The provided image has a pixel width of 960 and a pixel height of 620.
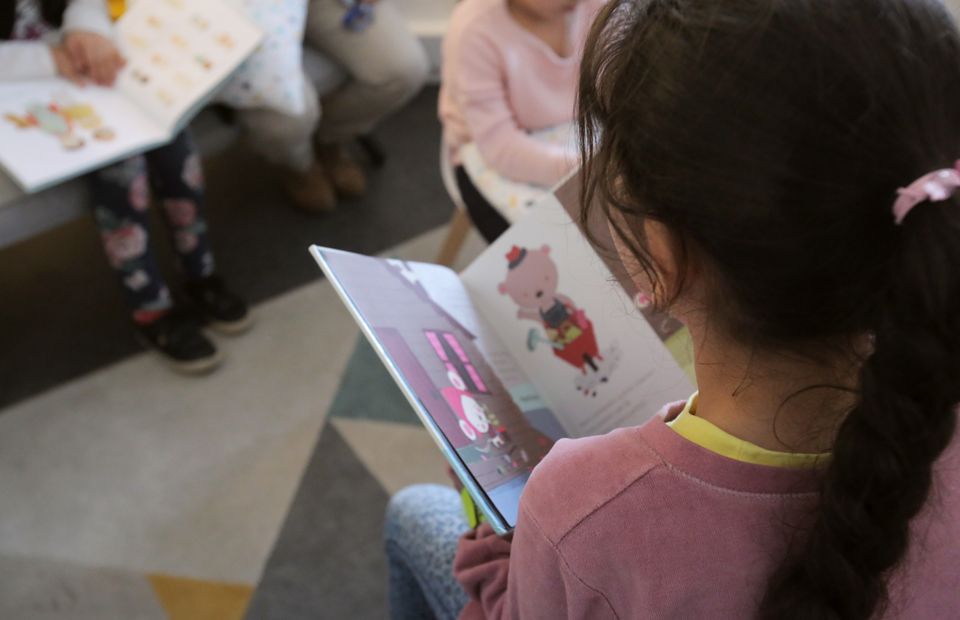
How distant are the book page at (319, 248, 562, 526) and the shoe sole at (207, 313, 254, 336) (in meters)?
0.83

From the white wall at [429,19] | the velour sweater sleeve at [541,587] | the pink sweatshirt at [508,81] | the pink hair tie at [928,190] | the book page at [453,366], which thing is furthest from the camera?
the white wall at [429,19]

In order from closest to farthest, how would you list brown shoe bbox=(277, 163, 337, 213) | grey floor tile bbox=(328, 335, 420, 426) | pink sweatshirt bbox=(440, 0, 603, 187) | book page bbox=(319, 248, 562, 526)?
book page bbox=(319, 248, 562, 526), pink sweatshirt bbox=(440, 0, 603, 187), grey floor tile bbox=(328, 335, 420, 426), brown shoe bbox=(277, 163, 337, 213)

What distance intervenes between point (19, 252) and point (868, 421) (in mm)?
1717

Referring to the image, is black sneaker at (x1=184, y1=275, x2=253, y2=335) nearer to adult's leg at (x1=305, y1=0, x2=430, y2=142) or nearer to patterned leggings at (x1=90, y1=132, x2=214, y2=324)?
patterned leggings at (x1=90, y1=132, x2=214, y2=324)

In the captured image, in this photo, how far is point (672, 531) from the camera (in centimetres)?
37

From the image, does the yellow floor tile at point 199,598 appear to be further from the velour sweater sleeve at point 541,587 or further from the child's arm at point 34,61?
the child's arm at point 34,61

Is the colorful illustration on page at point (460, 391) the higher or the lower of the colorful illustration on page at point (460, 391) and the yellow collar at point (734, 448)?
the lower

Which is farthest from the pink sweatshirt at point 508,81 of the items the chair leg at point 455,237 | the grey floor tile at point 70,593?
the grey floor tile at point 70,593

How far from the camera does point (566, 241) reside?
655 mm

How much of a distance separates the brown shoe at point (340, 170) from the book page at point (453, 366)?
106cm

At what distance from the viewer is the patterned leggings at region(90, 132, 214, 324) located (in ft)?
3.84

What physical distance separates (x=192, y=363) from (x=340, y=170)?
2.04 ft

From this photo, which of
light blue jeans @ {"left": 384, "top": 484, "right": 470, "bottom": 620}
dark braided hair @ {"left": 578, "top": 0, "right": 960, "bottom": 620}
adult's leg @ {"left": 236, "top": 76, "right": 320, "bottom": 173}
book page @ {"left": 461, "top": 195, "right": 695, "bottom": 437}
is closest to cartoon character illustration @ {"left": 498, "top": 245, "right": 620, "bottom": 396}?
A: book page @ {"left": 461, "top": 195, "right": 695, "bottom": 437}

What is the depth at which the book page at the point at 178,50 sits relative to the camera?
114 cm
